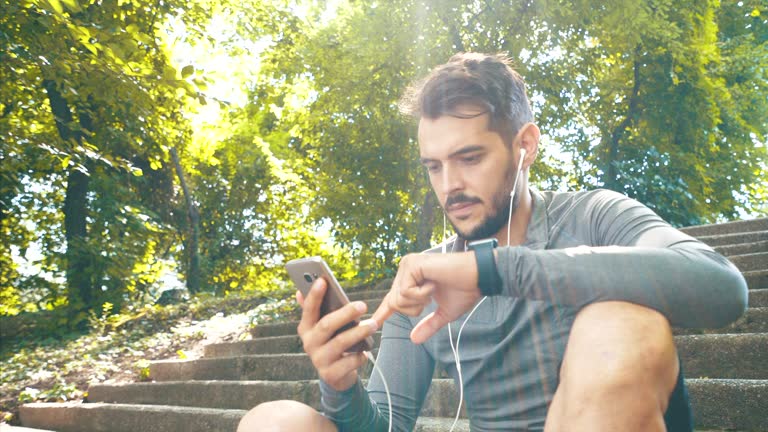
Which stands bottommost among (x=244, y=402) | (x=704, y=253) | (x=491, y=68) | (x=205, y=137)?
(x=244, y=402)

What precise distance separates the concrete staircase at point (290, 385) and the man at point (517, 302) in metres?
1.06

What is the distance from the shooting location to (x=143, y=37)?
333 cm

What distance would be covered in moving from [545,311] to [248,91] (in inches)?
446

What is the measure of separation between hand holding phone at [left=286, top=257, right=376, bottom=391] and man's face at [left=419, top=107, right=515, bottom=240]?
0.62m

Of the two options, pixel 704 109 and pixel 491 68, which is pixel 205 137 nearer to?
pixel 704 109

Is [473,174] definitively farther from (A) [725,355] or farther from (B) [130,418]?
(B) [130,418]

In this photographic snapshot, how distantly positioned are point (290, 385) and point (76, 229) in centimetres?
677

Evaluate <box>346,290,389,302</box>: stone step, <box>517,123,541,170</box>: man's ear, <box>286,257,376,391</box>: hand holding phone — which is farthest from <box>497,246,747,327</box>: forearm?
<box>346,290,389,302</box>: stone step

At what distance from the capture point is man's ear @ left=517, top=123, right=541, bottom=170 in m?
2.05

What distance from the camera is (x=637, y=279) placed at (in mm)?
1306

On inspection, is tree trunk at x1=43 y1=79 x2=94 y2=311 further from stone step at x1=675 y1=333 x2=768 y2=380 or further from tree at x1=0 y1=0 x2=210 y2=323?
stone step at x1=675 y1=333 x2=768 y2=380

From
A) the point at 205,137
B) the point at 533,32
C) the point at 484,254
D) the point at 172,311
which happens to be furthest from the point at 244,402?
the point at 205,137

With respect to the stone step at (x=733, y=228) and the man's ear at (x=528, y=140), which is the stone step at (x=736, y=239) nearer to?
the stone step at (x=733, y=228)

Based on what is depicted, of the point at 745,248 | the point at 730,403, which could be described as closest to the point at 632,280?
the point at 730,403
